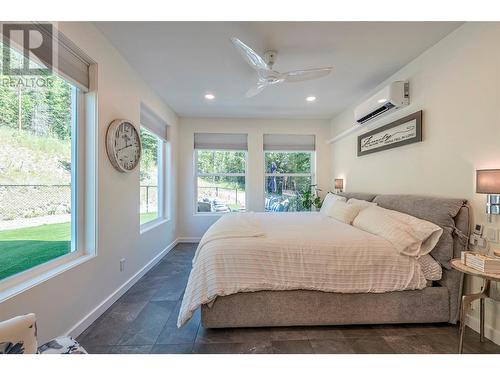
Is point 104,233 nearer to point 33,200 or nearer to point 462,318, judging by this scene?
point 33,200

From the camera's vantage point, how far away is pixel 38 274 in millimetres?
1632

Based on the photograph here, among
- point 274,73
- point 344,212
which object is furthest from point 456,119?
point 274,73

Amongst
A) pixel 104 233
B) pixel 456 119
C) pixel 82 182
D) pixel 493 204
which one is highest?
pixel 456 119

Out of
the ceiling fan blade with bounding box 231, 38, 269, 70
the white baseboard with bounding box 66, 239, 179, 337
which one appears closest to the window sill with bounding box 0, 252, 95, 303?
the white baseboard with bounding box 66, 239, 179, 337

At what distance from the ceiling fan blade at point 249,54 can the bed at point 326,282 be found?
1.59 metres

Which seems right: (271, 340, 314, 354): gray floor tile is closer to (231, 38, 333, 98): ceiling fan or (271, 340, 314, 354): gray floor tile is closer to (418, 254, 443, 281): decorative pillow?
(418, 254, 443, 281): decorative pillow

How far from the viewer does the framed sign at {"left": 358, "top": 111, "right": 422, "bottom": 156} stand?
8.45ft

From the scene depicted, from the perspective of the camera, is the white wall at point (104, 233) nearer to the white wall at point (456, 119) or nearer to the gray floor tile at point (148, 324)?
the gray floor tile at point (148, 324)

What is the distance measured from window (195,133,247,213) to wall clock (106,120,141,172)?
2.21 metres

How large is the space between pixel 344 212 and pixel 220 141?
115 inches

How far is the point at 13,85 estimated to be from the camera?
1.50 metres
